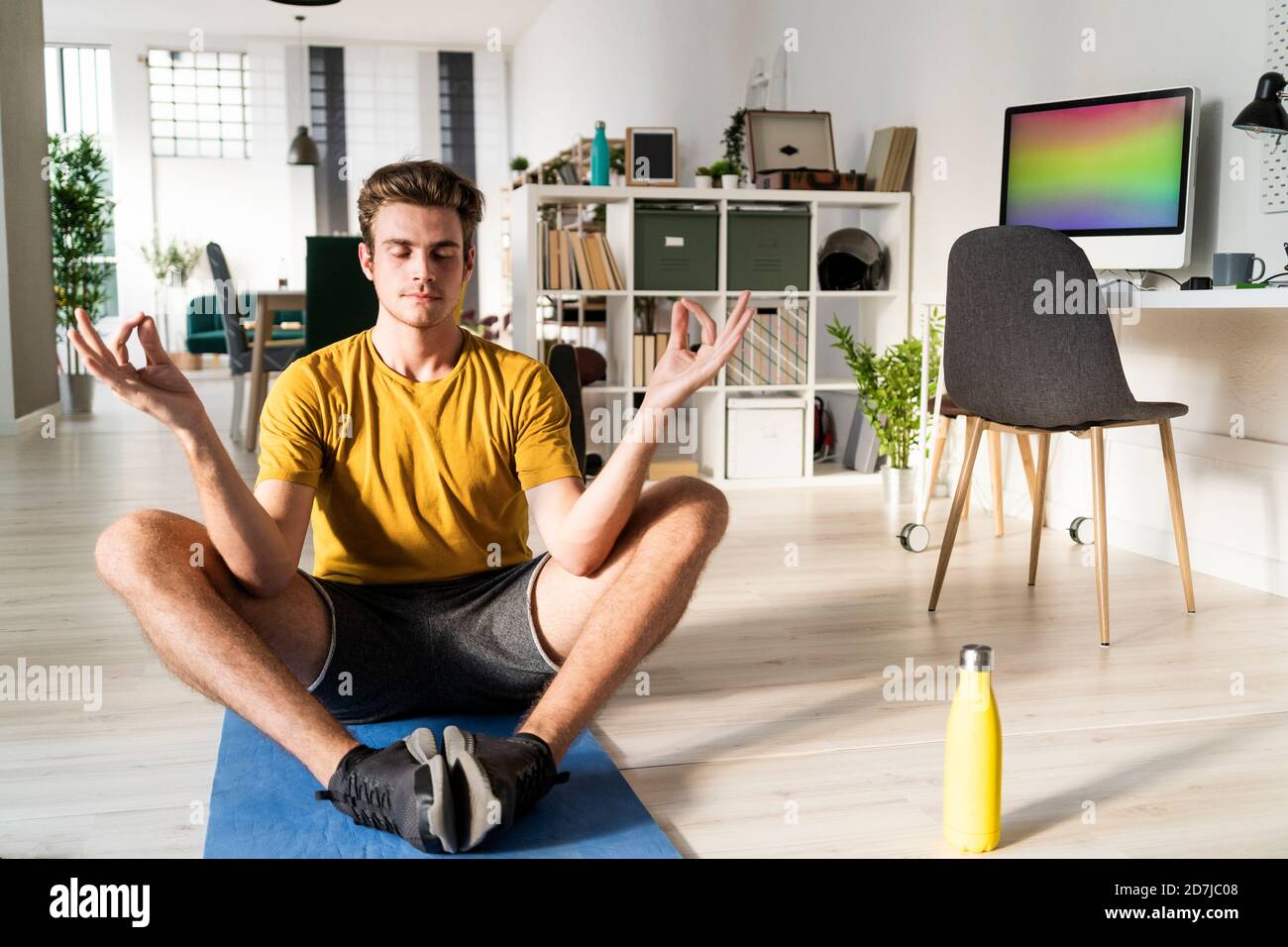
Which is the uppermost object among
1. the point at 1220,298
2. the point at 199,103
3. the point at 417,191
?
the point at 199,103

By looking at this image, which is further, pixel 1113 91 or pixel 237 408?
pixel 237 408

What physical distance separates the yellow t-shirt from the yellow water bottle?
685mm

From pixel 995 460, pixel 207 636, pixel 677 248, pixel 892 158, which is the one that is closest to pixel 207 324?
pixel 677 248

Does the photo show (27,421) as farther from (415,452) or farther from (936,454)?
(415,452)

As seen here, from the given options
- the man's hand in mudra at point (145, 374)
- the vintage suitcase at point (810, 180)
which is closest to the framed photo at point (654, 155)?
the vintage suitcase at point (810, 180)

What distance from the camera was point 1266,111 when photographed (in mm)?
2762

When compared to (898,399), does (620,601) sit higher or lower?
lower

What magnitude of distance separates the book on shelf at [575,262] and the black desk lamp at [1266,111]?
2.50 meters

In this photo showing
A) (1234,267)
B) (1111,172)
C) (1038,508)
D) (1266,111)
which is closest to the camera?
(1266,111)

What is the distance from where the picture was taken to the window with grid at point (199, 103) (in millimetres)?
10680

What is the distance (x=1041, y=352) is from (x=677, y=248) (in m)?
2.32

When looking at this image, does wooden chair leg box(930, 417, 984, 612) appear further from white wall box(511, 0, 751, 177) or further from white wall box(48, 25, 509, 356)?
white wall box(48, 25, 509, 356)

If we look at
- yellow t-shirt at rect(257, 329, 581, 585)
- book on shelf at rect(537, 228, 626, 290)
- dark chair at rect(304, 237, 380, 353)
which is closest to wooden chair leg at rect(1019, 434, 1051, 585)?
yellow t-shirt at rect(257, 329, 581, 585)
